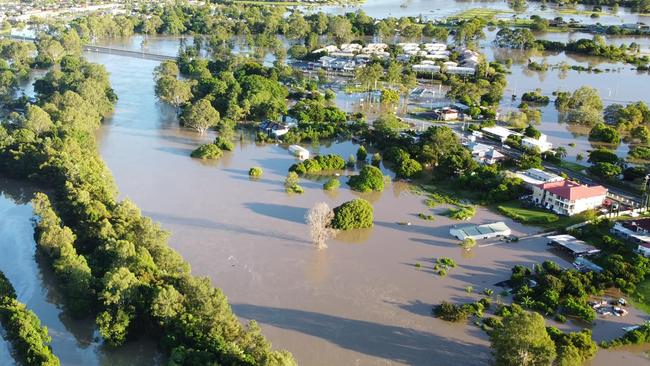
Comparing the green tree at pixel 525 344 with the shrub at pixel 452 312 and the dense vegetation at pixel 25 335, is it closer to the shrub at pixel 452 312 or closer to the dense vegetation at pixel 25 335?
the shrub at pixel 452 312

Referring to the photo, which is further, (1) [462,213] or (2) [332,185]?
(2) [332,185]

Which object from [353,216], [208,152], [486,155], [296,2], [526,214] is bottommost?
[526,214]

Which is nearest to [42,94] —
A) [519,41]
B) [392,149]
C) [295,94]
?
[295,94]

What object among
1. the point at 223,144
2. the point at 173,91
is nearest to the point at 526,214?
the point at 223,144

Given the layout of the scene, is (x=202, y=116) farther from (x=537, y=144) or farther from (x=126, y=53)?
(x=126, y=53)

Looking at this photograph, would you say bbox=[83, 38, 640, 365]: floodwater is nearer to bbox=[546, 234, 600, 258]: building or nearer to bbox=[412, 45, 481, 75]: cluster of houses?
bbox=[546, 234, 600, 258]: building

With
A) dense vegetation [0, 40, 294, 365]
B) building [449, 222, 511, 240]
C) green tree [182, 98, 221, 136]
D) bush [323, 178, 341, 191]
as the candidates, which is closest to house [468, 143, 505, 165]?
building [449, 222, 511, 240]
